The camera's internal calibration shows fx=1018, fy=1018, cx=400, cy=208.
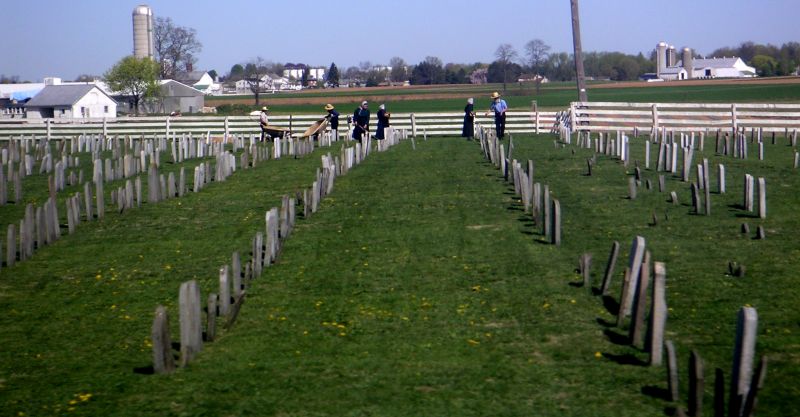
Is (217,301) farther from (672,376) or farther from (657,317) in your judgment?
(672,376)

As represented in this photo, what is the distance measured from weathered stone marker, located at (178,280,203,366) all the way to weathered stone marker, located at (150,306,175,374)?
0.18 m

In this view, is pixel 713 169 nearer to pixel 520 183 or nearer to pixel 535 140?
pixel 520 183

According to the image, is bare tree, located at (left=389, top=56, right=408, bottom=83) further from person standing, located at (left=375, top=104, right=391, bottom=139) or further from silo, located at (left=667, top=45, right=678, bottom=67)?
person standing, located at (left=375, top=104, right=391, bottom=139)

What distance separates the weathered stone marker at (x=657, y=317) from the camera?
8719mm

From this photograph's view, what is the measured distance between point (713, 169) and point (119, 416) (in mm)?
19877

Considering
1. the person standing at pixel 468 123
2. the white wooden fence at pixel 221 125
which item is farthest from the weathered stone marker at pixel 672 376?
the white wooden fence at pixel 221 125

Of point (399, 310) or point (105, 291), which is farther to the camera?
point (105, 291)

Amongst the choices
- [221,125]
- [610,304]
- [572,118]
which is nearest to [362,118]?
[572,118]

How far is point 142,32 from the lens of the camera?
354ft

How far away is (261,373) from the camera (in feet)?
29.5

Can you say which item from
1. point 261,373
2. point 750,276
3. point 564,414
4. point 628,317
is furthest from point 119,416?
point 750,276

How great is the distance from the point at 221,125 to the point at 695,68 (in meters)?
110

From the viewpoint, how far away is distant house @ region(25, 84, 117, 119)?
87.2m

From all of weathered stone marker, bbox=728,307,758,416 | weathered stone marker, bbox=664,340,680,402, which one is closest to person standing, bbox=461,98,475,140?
weathered stone marker, bbox=664,340,680,402
